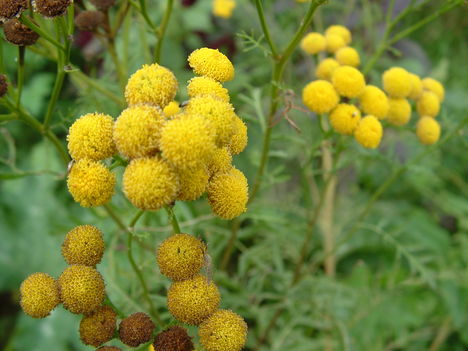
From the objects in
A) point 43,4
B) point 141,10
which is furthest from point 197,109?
point 141,10

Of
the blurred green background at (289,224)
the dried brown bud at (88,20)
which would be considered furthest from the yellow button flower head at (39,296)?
the dried brown bud at (88,20)

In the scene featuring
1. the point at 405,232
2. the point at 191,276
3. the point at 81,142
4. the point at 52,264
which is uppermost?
the point at 81,142

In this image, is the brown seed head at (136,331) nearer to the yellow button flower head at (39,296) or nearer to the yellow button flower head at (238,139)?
the yellow button flower head at (39,296)

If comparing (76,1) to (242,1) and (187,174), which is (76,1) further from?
(242,1)

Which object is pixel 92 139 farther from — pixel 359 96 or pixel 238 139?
pixel 359 96

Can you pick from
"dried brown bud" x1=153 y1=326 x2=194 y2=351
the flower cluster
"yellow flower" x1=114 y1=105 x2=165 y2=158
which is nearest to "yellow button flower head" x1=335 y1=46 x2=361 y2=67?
the flower cluster

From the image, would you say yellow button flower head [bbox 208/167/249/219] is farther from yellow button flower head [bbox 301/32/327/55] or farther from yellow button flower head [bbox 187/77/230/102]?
yellow button flower head [bbox 301/32/327/55]

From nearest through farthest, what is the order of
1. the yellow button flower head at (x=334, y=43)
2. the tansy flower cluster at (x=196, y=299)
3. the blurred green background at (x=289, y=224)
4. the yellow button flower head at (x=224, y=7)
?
the tansy flower cluster at (x=196, y=299) < the yellow button flower head at (x=334, y=43) < the blurred green background at (x=289, y=224) < the yellow button flower head at (x=224, y=7)
